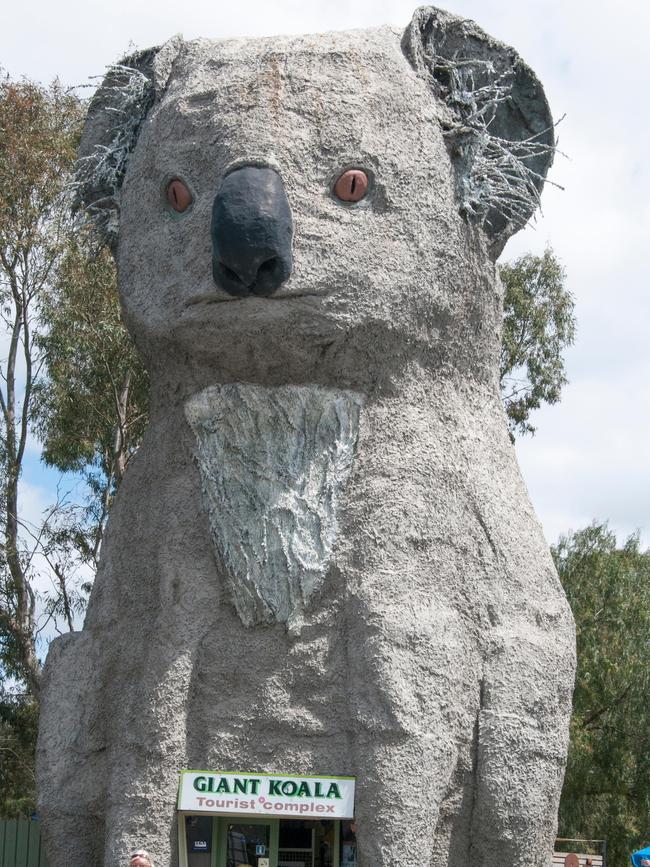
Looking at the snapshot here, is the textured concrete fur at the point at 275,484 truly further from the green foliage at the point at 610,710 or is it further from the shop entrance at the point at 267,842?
the green foliage at the point at 610,710

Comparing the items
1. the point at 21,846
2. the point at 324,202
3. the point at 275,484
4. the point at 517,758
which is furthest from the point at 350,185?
the point at 21,846

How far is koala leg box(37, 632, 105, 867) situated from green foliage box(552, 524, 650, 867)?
10414mm

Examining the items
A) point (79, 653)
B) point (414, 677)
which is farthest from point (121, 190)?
point (414, 677)

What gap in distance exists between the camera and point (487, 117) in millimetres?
7184

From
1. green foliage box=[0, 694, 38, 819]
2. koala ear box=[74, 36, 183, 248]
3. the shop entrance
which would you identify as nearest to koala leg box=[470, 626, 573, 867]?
the shop entrance

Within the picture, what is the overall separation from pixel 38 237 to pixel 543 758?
42.0 ft

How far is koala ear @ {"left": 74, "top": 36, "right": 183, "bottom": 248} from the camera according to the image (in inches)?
284

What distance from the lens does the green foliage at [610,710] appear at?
53.9ft

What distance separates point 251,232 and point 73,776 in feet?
10.3

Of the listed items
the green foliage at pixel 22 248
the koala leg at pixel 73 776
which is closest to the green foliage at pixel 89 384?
the green foliage at pixel 22 248

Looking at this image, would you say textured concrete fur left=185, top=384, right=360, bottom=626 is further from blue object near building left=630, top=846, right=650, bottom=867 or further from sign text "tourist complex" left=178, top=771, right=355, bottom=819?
blue object near building left=630, top=846, right=650, bottom=867

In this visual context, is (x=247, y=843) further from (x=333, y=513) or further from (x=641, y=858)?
(x=641, y=858)

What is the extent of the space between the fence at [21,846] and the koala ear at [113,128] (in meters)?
5.59

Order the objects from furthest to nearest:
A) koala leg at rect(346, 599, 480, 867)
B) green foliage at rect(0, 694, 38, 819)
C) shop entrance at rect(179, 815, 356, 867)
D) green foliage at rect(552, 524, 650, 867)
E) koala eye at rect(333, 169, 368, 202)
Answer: green foliage at rect(0, 694, 38, 819) → green foliage at rect(552, 524, 650, 867) → shop entrance at rect(179, 815, 356, 867) → koala eye at rect(333, 169, 368, 202) → koala leg at rect(346, 599, 480, 867)
